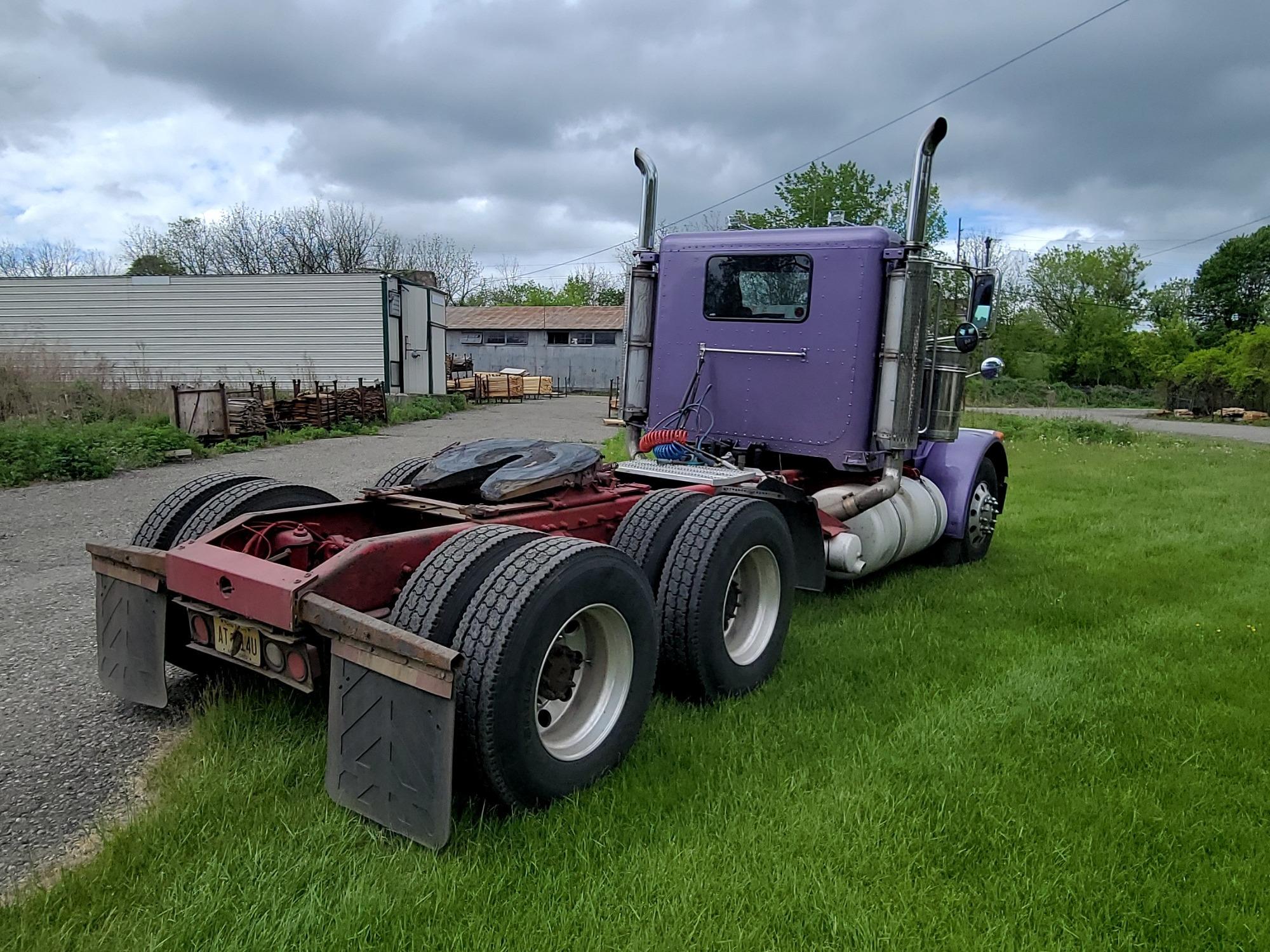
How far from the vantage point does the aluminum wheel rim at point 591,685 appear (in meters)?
3.31

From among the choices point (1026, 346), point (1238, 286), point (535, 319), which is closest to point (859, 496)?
point (535, 319)

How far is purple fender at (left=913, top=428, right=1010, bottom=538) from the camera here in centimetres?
719

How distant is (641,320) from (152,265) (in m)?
43.2

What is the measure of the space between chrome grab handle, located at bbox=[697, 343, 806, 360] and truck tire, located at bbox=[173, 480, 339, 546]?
9.47 ft

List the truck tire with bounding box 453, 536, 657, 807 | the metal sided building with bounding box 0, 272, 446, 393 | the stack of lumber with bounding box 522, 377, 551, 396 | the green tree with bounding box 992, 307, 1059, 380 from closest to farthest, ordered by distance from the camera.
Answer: the truck tire with bounding box 453, 536, 657, 807 < the metal sided building with bounding box 0, 272, 446, 393 < the stack of lumber with bounding box 522, 377, 551, 396 < the green tree with bounding box 992, 307, 1059, 380

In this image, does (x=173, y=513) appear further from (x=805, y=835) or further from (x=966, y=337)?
(x=966, y=337)

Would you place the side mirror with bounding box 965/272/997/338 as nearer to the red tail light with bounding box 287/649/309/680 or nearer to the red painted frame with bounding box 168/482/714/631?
the red painted frame with bounding box 168/482/714/631

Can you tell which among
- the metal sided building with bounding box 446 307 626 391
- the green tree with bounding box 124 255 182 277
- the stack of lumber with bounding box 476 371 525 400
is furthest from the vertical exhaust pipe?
the green tree with bounding box 124 255 182 277

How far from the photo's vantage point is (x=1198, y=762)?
145 inches

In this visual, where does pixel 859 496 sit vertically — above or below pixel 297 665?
above

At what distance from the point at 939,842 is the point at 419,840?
169 cm

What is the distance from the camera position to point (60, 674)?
14.4 feet

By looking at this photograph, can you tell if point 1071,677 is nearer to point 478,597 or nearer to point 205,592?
point 478,597

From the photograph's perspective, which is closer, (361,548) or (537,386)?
(361,548)
